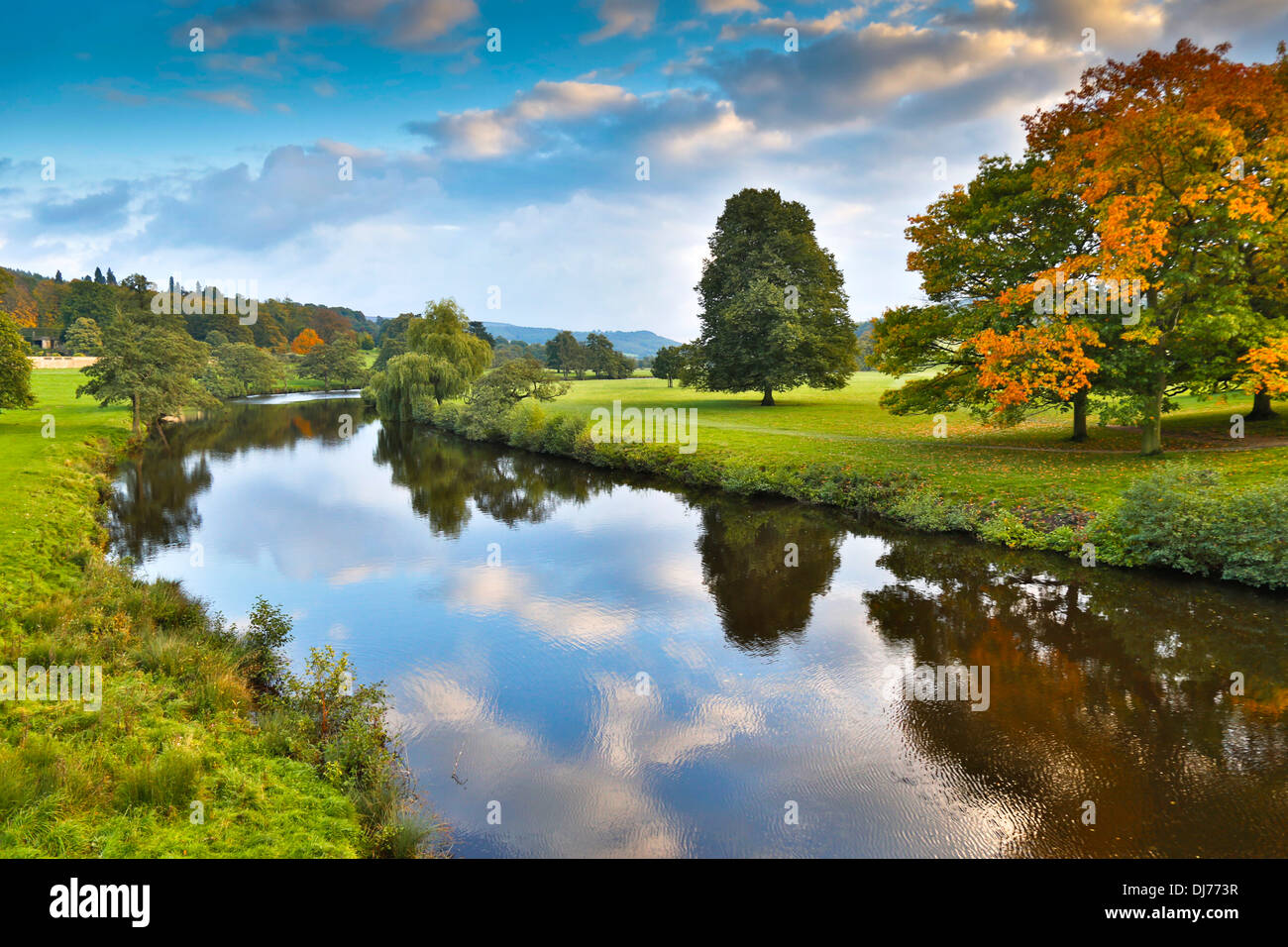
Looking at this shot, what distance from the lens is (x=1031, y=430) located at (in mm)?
27344

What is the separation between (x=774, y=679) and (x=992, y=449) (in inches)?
681

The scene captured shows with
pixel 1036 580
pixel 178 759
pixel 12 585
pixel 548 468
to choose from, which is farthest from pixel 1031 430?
pixel 12 585

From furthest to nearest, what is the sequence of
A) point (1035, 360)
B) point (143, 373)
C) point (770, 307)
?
point (770, 307), point (143, 373), point (1035, 360)

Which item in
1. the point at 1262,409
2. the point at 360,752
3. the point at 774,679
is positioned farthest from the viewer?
the point at 1262,409

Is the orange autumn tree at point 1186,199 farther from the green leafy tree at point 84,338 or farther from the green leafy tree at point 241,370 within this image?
the green leafy tree at point 241,370

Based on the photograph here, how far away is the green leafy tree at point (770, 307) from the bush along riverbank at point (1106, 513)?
A: 16.1 meters

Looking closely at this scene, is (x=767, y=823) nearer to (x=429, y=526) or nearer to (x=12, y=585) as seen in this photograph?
(x=12, y=585)

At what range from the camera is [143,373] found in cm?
3744

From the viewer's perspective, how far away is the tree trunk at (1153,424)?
19.0 metres

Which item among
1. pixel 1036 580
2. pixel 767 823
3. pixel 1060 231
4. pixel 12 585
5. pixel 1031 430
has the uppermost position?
pixel 1060 231

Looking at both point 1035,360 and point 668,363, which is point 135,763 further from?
point 668,363

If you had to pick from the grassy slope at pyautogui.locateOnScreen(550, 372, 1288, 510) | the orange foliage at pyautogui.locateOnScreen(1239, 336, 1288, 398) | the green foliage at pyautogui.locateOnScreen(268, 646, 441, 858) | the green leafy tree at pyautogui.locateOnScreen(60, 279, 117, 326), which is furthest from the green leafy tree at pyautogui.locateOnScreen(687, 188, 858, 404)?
the green leafy tree at pyautogui.locateOnScreen(60, 279, 117, 326)

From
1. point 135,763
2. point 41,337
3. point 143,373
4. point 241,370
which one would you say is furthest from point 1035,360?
point 41,337
